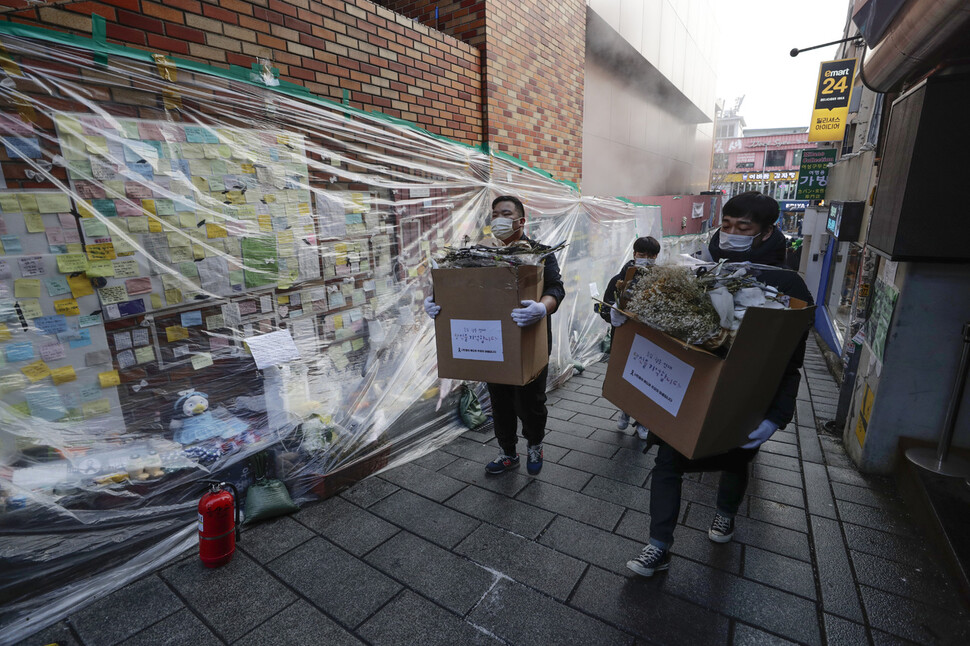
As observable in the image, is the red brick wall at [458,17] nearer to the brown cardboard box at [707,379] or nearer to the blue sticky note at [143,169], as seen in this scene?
the blue sticky note at [143,169]

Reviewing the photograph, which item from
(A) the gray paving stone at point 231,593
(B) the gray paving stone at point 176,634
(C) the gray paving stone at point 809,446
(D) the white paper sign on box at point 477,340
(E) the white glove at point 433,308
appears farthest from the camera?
(C) the gray paving stone at point 809,446

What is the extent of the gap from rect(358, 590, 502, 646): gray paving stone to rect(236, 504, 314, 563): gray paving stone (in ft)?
2.57

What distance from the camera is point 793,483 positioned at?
3.35 metres

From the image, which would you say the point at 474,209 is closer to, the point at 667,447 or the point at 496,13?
the point at 496,13

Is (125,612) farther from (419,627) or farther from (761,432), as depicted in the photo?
(761,432)

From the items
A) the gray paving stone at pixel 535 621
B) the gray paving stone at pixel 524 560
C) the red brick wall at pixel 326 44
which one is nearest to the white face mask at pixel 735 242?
the gray paving stone at pixel 524 560

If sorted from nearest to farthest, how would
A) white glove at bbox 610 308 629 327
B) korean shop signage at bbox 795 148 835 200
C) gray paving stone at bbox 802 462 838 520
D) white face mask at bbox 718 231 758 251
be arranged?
white glove at bbox 610 308 629 327, white face mask at bbox 718 231 758 251, gray paving stone at bbox 802 462 838 520, korean shop signage at bbox 795 148 835 200

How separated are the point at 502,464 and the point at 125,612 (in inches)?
87.9

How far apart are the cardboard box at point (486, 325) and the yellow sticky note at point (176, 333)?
141cm

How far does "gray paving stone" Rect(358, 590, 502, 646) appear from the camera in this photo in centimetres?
206

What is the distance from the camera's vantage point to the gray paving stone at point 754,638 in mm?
2023

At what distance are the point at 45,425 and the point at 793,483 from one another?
14.7 feet

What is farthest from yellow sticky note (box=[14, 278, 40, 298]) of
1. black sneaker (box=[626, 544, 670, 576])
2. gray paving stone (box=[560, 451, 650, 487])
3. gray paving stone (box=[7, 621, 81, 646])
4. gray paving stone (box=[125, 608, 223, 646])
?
gray paving stone (box=[560, 451, 650, 487])

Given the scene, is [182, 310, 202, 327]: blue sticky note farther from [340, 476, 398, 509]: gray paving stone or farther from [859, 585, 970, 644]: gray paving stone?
[859, 585, 970, 644]: gray paving stone
